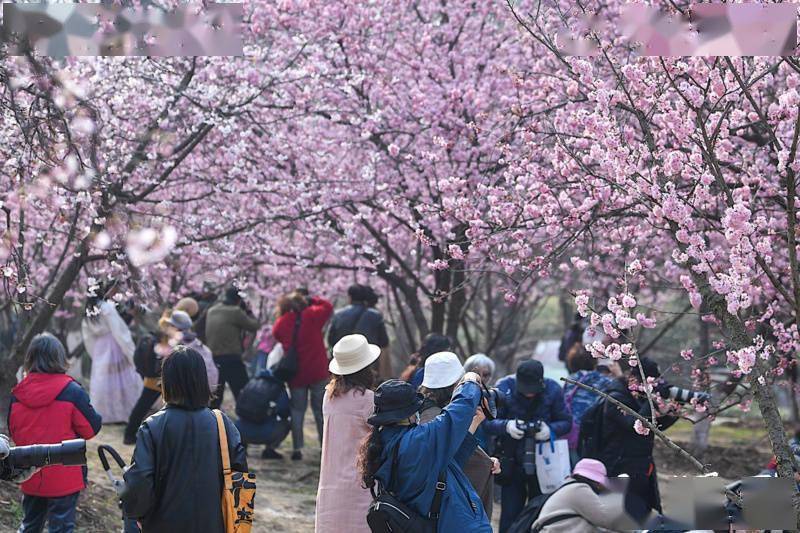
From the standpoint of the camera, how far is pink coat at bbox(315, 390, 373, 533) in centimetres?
537

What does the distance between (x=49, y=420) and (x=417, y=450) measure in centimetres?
264

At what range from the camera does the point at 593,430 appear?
7531 mm

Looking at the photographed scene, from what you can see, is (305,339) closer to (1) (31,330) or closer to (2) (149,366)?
(2) (149,366)

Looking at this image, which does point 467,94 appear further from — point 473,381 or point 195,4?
point 473,381

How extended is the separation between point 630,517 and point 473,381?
153cm

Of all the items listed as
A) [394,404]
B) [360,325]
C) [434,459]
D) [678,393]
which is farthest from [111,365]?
[434,459]

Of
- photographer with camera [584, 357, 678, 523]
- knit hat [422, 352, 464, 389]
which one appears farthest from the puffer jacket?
photographer with camera [584, 357, 678, 523]

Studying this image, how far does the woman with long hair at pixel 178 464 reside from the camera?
4.51m

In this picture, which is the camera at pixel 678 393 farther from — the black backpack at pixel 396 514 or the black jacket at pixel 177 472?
the black jacket at pixel 177 472

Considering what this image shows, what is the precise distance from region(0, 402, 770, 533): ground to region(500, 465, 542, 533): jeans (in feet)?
6.08

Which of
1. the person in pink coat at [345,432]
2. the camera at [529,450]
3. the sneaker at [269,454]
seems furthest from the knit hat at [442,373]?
the sneaker at [269,454]

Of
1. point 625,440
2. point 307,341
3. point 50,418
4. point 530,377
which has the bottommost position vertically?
point 625,440

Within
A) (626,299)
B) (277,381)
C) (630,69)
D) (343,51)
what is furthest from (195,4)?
(626,299)

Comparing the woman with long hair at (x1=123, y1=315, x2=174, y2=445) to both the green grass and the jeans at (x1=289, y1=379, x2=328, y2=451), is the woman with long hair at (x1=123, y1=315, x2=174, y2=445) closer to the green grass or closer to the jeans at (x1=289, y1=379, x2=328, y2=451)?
the jeans at (x1=289, y1=379, x2=328, y2=451)
